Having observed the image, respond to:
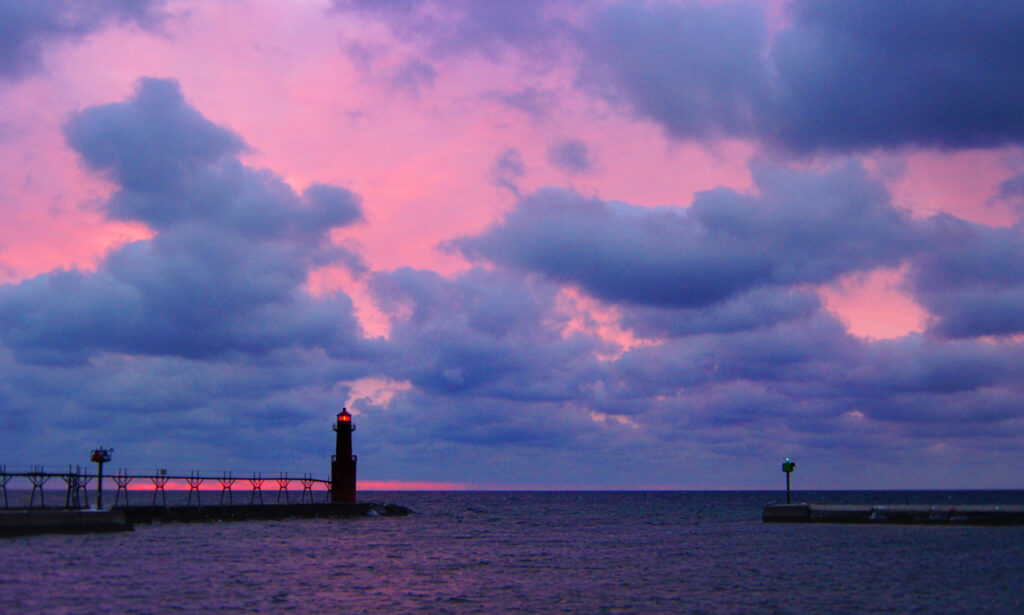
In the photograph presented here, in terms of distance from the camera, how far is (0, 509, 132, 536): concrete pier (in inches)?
2869

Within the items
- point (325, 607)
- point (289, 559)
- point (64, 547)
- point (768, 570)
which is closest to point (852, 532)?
point (768, 570)

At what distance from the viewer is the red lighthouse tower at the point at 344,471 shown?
106812 millimetres

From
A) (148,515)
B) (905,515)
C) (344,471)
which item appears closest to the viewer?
(905,515)

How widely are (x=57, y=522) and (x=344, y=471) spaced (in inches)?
1531

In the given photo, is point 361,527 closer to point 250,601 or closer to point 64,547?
point 64,547

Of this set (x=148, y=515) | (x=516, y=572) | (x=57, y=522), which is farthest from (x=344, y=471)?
(x=516, y=572)

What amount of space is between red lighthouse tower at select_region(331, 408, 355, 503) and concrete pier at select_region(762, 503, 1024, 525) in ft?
163

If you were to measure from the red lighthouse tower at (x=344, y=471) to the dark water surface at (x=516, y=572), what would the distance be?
51.4 feet

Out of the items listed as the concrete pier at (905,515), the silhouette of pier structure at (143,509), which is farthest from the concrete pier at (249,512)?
the concrete pier at (905,515)

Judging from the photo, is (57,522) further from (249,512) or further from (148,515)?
(249,512)

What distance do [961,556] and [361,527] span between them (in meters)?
61.4

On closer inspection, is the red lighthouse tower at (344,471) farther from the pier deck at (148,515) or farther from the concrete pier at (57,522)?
the concrete pier at (57,522)

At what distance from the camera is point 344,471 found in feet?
362

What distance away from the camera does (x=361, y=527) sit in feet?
333
